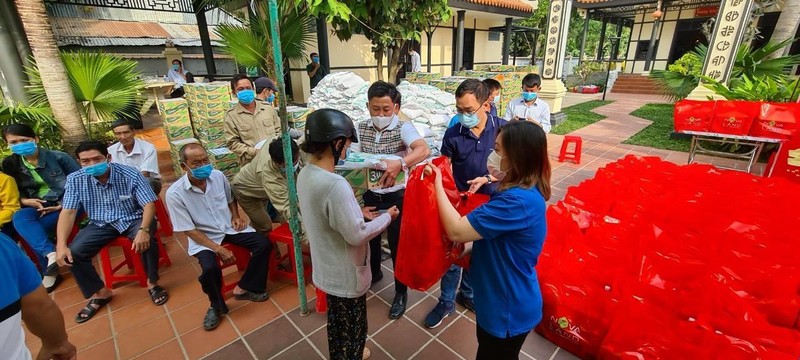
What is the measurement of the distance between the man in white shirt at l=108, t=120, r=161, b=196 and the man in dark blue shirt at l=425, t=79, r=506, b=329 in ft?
10.4

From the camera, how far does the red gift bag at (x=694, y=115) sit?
540 cm

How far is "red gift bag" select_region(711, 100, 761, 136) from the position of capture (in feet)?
16.7

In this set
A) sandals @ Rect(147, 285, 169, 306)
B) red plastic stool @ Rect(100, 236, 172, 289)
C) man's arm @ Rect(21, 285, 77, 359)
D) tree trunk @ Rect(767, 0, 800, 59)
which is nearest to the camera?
man's arm @ Rect(21, 285, 77, 359)

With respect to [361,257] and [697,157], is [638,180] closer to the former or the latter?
[361,257]

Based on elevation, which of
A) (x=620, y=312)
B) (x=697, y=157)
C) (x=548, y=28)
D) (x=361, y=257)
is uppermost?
(x=548, y=28)

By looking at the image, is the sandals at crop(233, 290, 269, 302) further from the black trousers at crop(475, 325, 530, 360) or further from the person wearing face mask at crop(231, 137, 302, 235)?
the black trousers at crop(475, 325, 530, 360)

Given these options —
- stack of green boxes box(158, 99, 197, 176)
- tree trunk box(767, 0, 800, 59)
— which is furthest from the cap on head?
tree trunk box(767, 0, 800, 59)

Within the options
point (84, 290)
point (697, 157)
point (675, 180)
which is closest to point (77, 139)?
point (84, 290)

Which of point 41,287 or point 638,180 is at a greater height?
point 41,287

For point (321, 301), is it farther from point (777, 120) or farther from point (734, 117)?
point (777, 120)

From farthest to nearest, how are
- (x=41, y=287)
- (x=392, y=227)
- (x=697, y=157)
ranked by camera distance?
(x=697, y=157) → (x=392, y=227) → (x=41, y=287)

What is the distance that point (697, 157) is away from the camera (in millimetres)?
6461

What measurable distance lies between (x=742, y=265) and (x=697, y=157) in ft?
18.1

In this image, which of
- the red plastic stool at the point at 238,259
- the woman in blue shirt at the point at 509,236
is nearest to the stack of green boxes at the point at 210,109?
the red plastic stool at the point at 238,259
